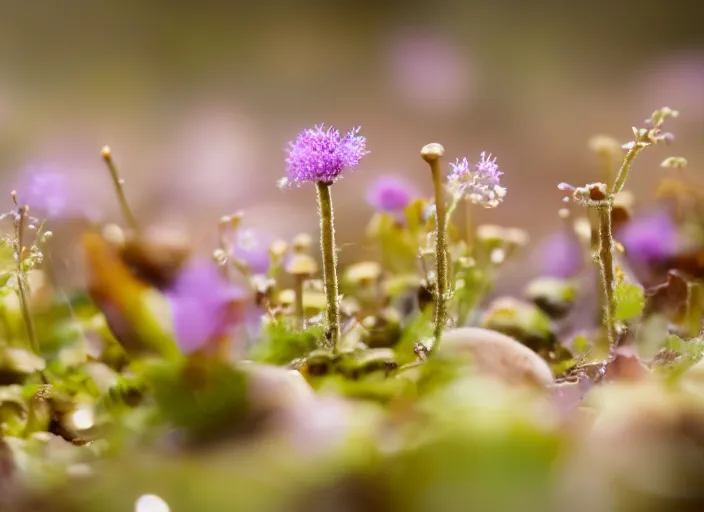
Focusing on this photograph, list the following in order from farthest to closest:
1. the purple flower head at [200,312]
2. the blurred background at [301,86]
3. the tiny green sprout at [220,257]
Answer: the blurred background at [301,86], the tiny green sprout at [220,257], the purple flower head at [200,312]

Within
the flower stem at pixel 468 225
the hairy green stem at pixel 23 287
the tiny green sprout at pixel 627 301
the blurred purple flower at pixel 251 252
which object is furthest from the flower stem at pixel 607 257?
the hairy green stem at pixel 23 287

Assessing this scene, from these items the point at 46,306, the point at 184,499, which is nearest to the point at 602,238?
the point at 184,499

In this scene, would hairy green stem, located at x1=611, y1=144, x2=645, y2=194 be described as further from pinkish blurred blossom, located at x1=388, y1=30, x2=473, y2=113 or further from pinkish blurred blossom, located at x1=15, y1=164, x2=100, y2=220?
pinkish blurred blossom, located at x1=15, y1=164, x2=100, y2=220

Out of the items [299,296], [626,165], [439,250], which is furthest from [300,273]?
[626,165]

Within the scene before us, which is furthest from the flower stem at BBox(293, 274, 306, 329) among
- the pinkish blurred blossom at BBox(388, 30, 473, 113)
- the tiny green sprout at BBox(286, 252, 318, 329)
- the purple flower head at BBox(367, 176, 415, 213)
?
the pinkish blurred blossom at BBox(388, 30, 473, 113)

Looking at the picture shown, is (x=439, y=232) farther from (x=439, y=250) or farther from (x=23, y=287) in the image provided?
(x=23, y=287)

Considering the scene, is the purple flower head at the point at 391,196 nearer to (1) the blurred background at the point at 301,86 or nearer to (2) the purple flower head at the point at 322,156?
(1) the blurred background at the point at 301,86
